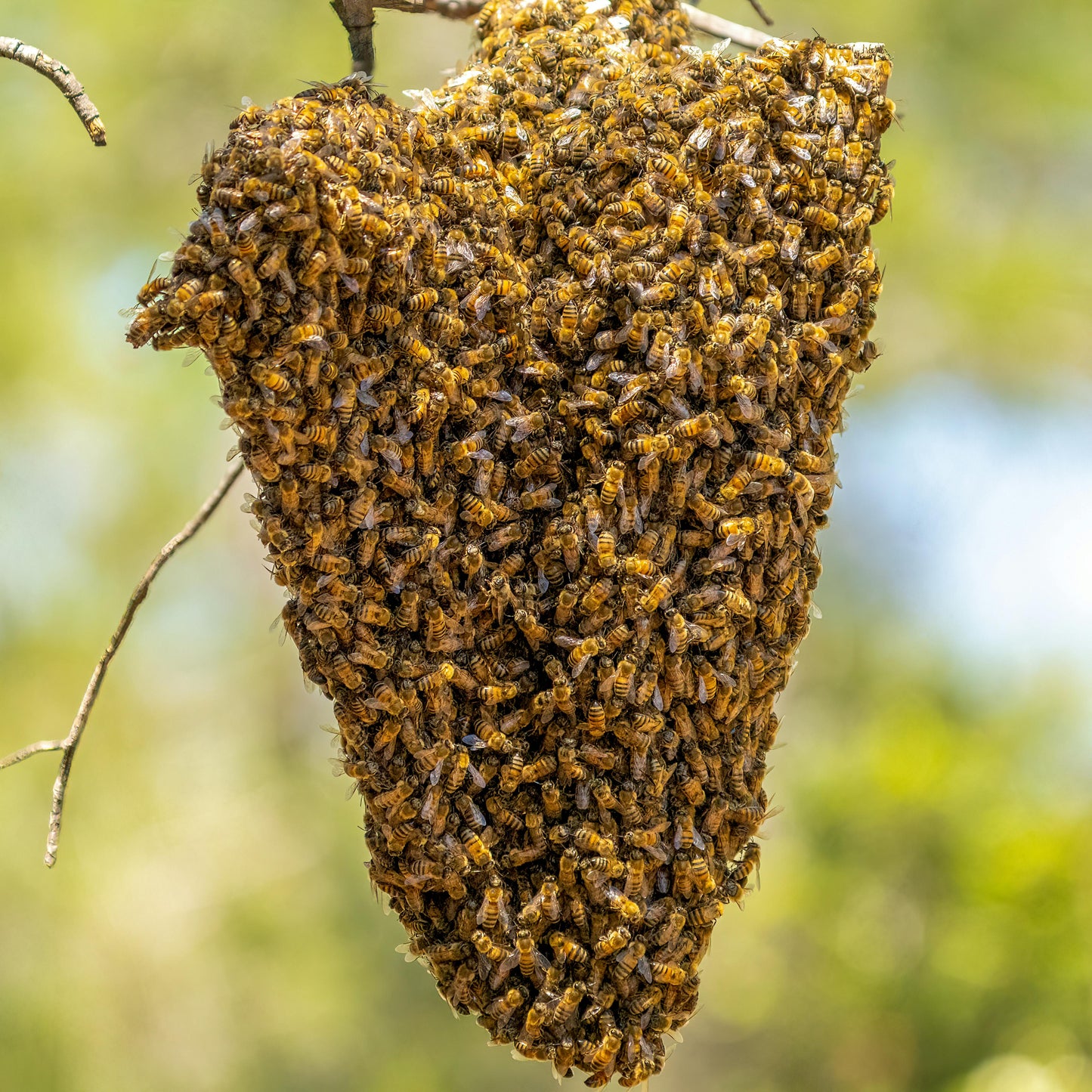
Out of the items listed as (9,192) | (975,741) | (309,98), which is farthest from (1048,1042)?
(9,192)

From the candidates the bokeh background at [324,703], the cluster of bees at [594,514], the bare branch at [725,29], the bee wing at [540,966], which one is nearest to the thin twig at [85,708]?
the cluster of bees at [594,514]

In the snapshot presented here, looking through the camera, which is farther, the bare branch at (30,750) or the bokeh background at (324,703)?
the bokeh background at (324,703)

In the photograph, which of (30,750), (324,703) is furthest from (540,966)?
(324,703)

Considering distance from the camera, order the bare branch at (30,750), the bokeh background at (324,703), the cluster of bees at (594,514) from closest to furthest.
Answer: the cluster of bees at (594,514) → the bare branch at (30,750) → the bokeh background at (324,703)

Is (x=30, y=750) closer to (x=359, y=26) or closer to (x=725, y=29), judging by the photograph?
(x=359, y=26)

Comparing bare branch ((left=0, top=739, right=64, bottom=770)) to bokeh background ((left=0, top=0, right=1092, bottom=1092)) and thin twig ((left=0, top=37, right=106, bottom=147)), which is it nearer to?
thin twig ((left=0, top=37, right=106, bottom=147))

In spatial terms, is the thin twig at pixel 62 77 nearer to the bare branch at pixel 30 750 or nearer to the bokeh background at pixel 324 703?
the bare branch at pixel 30 750
